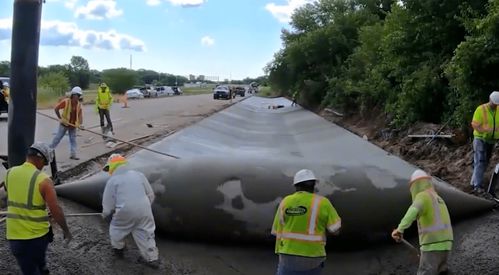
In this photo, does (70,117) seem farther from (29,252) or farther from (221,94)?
(221,94)

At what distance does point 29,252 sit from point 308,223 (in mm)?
2827

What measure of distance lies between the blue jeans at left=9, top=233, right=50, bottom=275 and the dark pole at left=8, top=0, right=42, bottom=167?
1706 mm

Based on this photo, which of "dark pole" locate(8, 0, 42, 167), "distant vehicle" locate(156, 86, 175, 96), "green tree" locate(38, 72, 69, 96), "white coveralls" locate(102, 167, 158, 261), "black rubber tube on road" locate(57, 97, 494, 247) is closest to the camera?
"dark pole" locate(8, 0, 42, 167)

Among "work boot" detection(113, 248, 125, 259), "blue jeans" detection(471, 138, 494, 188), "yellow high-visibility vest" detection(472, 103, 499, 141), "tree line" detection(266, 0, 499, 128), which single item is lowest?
"work boot" detection(113, 248, 125, 259)

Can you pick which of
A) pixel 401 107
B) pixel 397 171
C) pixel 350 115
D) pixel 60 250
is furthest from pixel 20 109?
pixel 350 115

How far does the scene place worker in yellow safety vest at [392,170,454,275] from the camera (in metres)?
5.86

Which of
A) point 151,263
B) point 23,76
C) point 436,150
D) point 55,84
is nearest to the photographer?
point 23,76

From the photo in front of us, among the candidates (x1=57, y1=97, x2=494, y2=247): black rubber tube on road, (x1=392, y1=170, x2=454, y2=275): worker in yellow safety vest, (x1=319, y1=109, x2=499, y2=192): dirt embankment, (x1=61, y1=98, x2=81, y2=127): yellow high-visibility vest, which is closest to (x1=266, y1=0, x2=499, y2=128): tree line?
(x1=319, y1=109, x2=499, y2=192): dirt embankment

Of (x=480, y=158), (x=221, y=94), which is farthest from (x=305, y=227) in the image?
(x=221, y=94)

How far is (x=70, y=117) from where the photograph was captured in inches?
485

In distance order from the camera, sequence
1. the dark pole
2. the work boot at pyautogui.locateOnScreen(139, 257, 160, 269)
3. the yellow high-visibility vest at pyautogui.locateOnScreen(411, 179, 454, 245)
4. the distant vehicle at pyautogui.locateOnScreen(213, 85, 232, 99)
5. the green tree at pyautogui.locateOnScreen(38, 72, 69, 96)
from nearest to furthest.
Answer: the yellow high-visibility vest at pyautogui.locateOnScreen(411, 179, 454, 245) → the dark pole → the work boot at pyautogui.locateOnScreen(139, 257, 160, 269) → the green tree at pyautogui.locateOnScreen(38, 72, 69, 96) → the distant vehicle at pyautogui.locateOnScreen(213, 85, 232, 99)

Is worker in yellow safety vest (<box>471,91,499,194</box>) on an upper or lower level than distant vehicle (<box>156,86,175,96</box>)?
upper

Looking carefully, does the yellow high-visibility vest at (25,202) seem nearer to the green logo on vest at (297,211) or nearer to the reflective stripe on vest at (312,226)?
the green logo on vest at (297,211)

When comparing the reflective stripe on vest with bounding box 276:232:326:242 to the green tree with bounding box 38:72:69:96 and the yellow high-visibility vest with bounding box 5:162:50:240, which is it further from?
the green tree with bounding box 38:72:69:96
